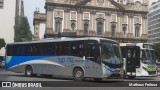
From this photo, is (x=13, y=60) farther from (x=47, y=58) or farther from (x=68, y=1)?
(x=68, y=1)

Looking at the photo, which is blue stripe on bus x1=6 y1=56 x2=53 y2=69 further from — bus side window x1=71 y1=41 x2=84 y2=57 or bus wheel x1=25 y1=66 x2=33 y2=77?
bus side window x1=71 y1=41 x2=84 y2=57

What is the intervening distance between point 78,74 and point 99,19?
5867 cm

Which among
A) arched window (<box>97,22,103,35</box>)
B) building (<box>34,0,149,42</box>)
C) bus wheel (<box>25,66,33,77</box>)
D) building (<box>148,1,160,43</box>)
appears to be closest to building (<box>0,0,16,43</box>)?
building (<box>34,0,149,42</box>)

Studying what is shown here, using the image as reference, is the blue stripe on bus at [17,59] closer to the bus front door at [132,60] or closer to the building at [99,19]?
the bus front door at [132,60]

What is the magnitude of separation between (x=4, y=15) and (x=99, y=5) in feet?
167

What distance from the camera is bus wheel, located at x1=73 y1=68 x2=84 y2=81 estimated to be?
21.3 meters

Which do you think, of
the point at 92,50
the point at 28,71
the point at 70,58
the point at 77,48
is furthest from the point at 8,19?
the point at 92,50

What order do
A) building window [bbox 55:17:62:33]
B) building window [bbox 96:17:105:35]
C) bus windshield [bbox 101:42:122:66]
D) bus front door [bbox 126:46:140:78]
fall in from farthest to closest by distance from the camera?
1. building window [bbox 96:17:105:35]
2. building window [bbox 55:17:62:33]
3. bus front door [bbox 126:46:140:78]
4. bus windshield [bbox 101:42:122:66]

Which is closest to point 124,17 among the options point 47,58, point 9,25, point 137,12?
point 137,12

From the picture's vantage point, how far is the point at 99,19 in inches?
3135

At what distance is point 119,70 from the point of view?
21.1 m

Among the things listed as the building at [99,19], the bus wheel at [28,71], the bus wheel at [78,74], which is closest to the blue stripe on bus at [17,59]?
the bus wheel at [28,71]

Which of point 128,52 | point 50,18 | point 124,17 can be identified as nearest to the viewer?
point 128,52

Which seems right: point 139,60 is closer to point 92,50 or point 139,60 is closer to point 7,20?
point 92,50
